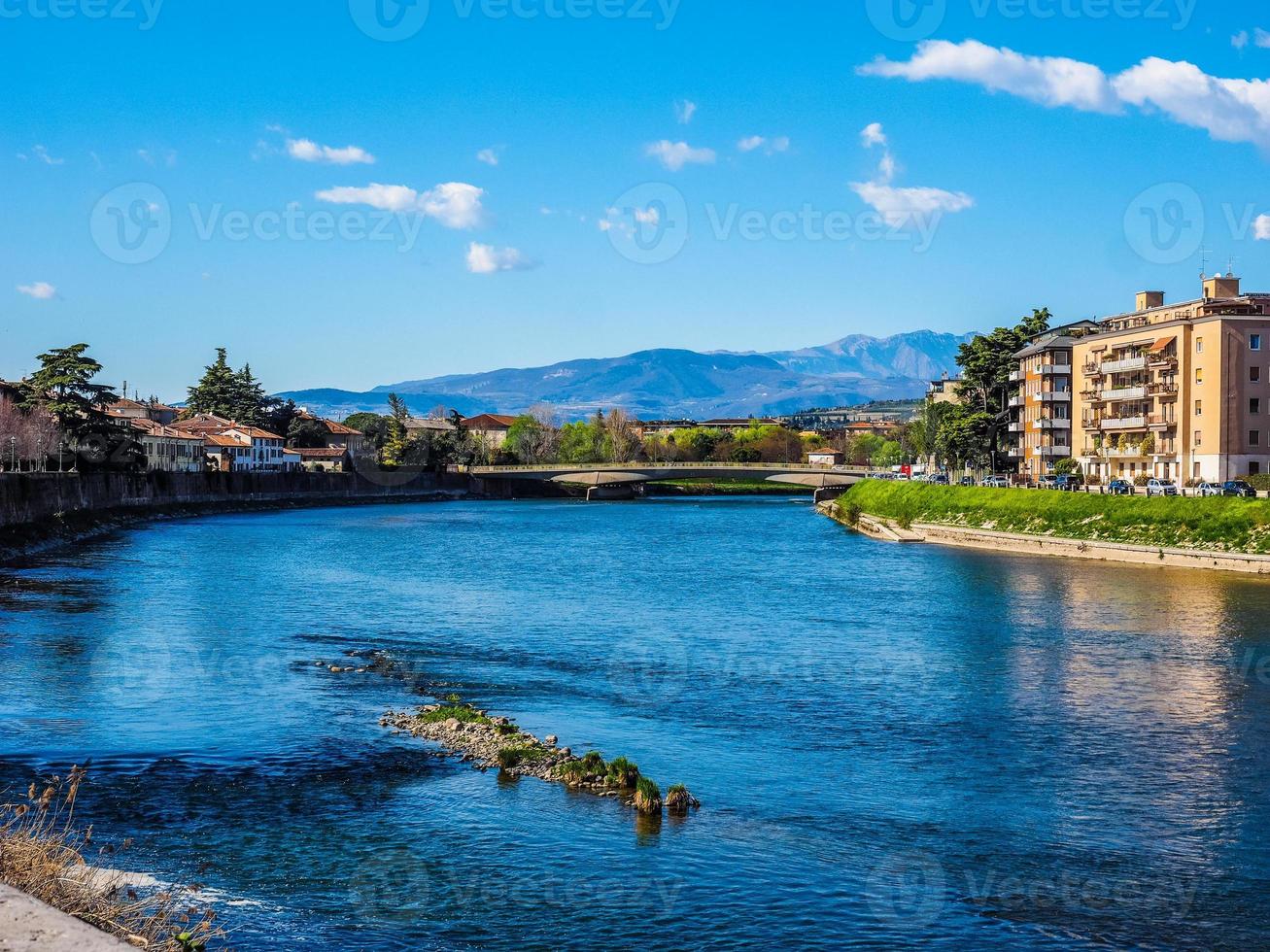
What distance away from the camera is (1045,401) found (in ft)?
338

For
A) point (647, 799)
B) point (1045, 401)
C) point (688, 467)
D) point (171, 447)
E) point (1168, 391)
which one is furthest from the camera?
point (171, 447)

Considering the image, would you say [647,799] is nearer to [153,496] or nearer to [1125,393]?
[1125,393]

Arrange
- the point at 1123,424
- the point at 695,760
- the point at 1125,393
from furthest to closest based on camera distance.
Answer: the point at 1123,424 < the point at 1125,393 < the point at 695,760

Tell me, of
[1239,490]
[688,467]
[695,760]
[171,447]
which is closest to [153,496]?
[171,447]

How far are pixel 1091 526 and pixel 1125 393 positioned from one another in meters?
24.0

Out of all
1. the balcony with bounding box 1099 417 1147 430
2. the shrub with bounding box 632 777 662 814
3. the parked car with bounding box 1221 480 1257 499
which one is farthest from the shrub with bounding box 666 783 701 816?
the balcony with bounding box 1099 417 1147 430

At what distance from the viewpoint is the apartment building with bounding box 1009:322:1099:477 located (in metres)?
103

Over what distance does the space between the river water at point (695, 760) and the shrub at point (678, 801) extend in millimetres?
340

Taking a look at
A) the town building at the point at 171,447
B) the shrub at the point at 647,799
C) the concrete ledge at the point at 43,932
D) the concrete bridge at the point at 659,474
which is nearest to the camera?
the concrete ledge at the point at 43,932

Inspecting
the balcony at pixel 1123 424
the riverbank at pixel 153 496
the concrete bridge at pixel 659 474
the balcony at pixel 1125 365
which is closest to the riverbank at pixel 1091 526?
the balcony at pixel 1123 424

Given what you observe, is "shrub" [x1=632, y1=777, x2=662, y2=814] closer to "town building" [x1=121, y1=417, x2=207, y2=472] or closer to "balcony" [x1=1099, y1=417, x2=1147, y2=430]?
"balcony" [x1=1099, y1=417, x2=1147, y2=430]

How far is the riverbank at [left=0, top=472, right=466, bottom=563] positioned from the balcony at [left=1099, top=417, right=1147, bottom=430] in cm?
7030

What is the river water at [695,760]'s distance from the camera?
16875mm

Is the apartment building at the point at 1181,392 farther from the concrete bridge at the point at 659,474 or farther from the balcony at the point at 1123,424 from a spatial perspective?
the concrete bridge at the point at 659,474
